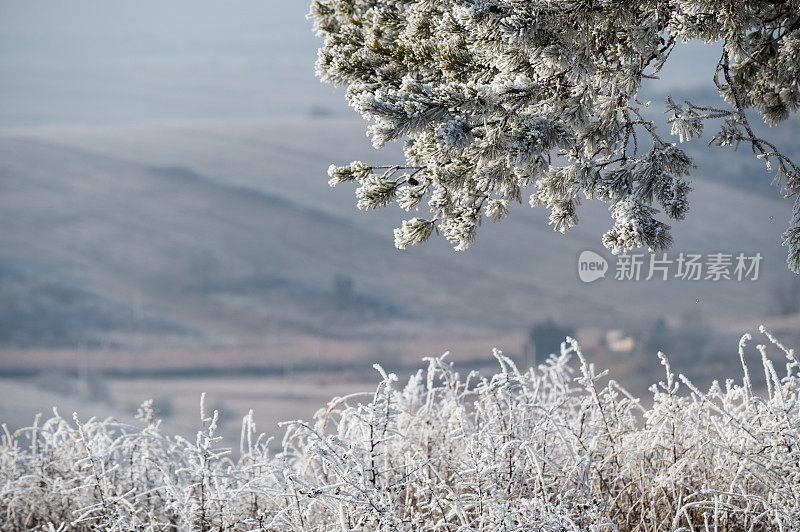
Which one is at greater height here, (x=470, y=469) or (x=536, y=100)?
(x=536, y=100)

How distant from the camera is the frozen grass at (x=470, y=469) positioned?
229 cm

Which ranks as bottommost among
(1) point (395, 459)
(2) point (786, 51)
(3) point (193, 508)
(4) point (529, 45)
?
(3) point (193, 508)

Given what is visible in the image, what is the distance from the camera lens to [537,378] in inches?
140

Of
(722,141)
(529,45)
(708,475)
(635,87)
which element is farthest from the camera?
(708,475)

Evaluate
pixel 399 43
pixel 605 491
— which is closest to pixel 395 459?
pixel 605 491

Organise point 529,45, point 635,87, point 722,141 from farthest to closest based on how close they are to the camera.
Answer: point 722,141, point 635,87, point 529,45

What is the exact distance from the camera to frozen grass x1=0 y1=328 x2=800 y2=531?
7.51 feet

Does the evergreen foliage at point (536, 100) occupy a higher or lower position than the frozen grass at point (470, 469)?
higher

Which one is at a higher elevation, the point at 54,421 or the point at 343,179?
the point at 343,179

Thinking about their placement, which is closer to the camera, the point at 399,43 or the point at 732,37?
the point at 732,37

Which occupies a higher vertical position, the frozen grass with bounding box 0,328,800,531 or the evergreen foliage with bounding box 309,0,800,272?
Answer: the evergreen foliage with bounding box 309,0,800,272

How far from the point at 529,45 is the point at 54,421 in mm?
3040

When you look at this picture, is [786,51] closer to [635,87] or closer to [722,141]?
[722,141]

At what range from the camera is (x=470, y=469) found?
2418mm
